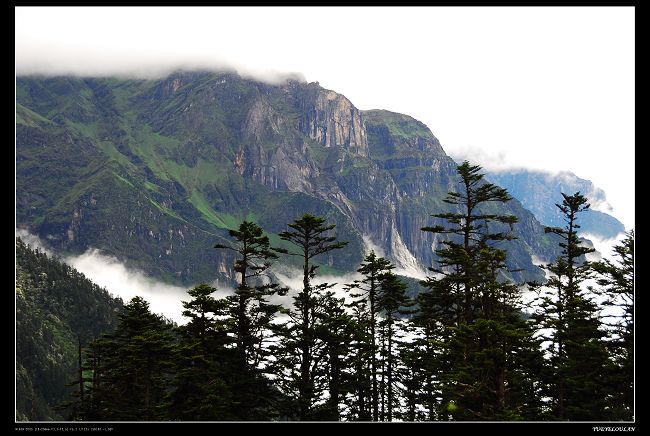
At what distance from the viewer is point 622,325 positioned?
28703mm

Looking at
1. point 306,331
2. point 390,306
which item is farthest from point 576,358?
point 390,306

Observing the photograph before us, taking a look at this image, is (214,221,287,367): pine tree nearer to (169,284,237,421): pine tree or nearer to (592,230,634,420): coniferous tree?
(169,284,237,421): pine tree

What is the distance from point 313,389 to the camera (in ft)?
129

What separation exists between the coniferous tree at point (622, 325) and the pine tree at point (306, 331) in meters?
17.2

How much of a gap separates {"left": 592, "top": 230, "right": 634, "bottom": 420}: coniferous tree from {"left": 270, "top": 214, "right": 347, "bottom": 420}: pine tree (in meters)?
17.2

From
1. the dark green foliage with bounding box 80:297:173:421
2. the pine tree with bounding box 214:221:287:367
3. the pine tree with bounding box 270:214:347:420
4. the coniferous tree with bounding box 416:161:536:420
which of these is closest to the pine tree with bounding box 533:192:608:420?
the coniferous tree with bounding box 416:161:536:420

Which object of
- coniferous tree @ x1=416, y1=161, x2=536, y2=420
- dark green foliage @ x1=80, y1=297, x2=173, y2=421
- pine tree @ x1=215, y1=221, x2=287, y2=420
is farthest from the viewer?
pine tree @ x1=215, y1=221, x2=287, y2=420

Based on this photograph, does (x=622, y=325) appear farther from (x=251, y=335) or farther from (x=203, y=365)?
(x=203, y=365)

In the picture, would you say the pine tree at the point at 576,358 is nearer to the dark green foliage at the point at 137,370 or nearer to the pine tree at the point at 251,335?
the pine tree at the point at 251,335

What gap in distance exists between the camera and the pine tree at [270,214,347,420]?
38.9 metres

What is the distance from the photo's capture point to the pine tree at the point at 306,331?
128 ft
